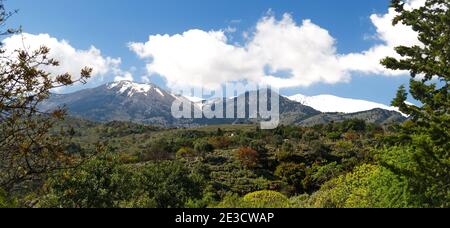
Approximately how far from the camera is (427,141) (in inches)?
997

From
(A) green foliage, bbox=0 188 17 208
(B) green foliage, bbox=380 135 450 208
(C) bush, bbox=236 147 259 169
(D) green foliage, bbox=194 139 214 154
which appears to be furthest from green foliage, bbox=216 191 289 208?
(D) green foliage, bbox=194 139 214 154

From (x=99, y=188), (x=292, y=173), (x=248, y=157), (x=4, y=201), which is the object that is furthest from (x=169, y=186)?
(x=248, y=157)

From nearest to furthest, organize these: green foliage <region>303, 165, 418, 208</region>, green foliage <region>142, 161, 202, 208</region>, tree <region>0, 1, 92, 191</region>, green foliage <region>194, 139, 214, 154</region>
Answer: tree <region>0, 1, 92, 191</region> < green foliage <region>303, 165, 418, 208</region> < green foliage <region>142, 161, 202, 208</region> < green foliage <region>194, 139, 214, 154</region>

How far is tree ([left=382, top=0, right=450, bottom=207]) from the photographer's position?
2353 cm

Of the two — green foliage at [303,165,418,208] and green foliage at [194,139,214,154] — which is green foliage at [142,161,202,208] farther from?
green foliage at [194,139,214,154]

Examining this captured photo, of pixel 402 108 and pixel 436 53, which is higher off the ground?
pixel 436 53

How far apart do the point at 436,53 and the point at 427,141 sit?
5.54m

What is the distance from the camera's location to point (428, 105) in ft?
87.2

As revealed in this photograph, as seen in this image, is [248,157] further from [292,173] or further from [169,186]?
[169,186]

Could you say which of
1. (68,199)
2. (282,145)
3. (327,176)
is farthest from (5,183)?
(282,145)
